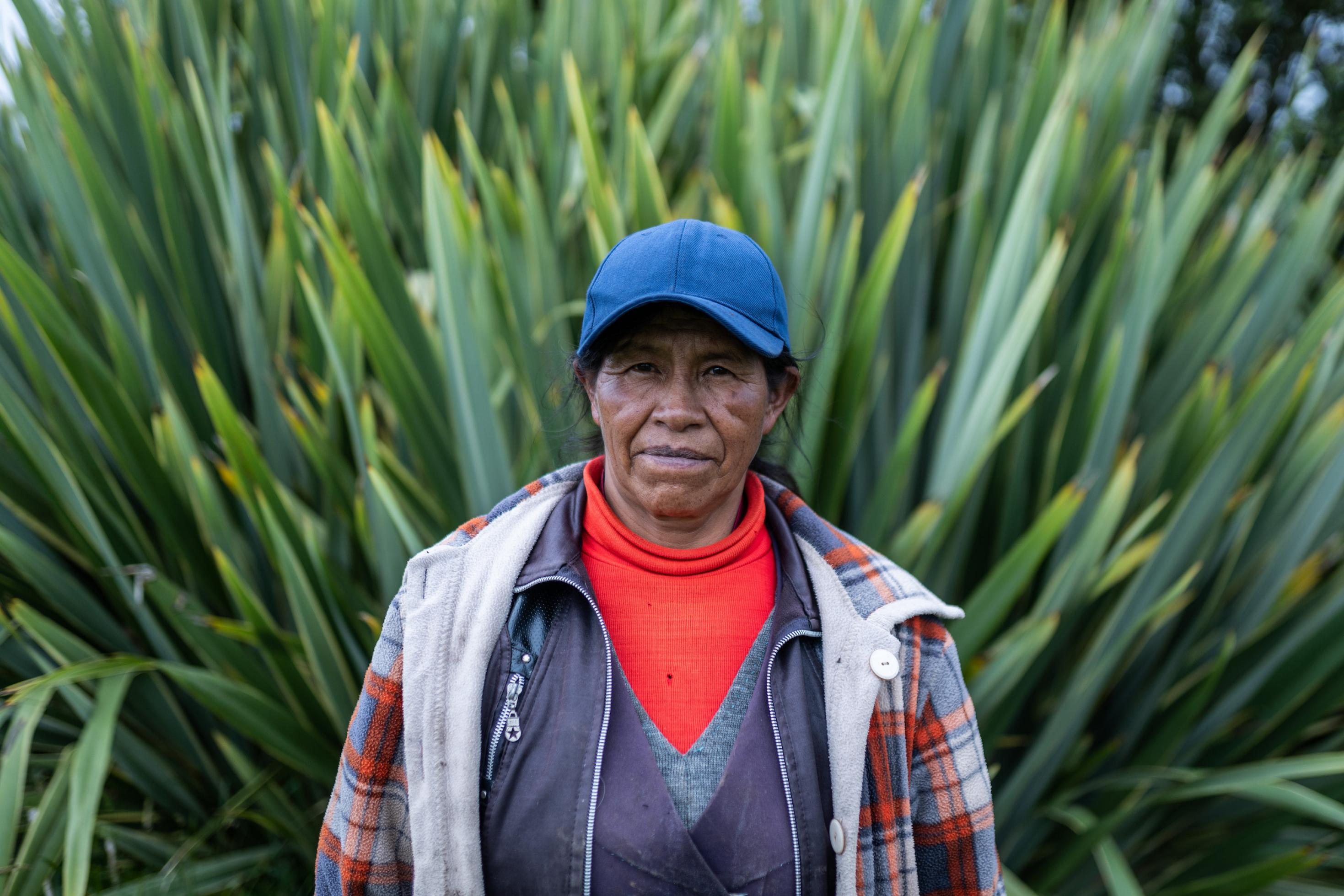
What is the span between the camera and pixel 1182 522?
6.18ft

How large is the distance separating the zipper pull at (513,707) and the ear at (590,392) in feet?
1.10

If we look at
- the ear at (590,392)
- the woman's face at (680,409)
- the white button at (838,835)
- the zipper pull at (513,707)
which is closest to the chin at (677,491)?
the woman's face at (680,409)

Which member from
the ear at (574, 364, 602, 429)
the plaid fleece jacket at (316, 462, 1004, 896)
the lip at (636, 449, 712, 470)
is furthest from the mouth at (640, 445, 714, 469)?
the plaid fleece jacket at (316, 462, 1004, 896)

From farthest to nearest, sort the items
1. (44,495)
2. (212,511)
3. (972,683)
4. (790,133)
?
(790,133)
(44,495)
(212,511)
(972,683)

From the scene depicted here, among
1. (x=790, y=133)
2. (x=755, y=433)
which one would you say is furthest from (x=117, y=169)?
(x=755, y=433)

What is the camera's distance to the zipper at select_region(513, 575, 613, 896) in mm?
1061

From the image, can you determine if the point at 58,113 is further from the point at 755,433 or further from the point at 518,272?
the point at 755,433

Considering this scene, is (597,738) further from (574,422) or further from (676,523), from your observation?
(574,422)

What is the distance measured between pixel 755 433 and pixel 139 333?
168cm

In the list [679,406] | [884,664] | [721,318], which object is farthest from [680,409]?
[884,664]

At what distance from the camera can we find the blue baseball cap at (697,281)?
111cm

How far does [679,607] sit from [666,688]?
0.34 feet

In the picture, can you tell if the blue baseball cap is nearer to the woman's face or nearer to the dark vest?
the woman's face

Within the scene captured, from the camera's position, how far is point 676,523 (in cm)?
123
